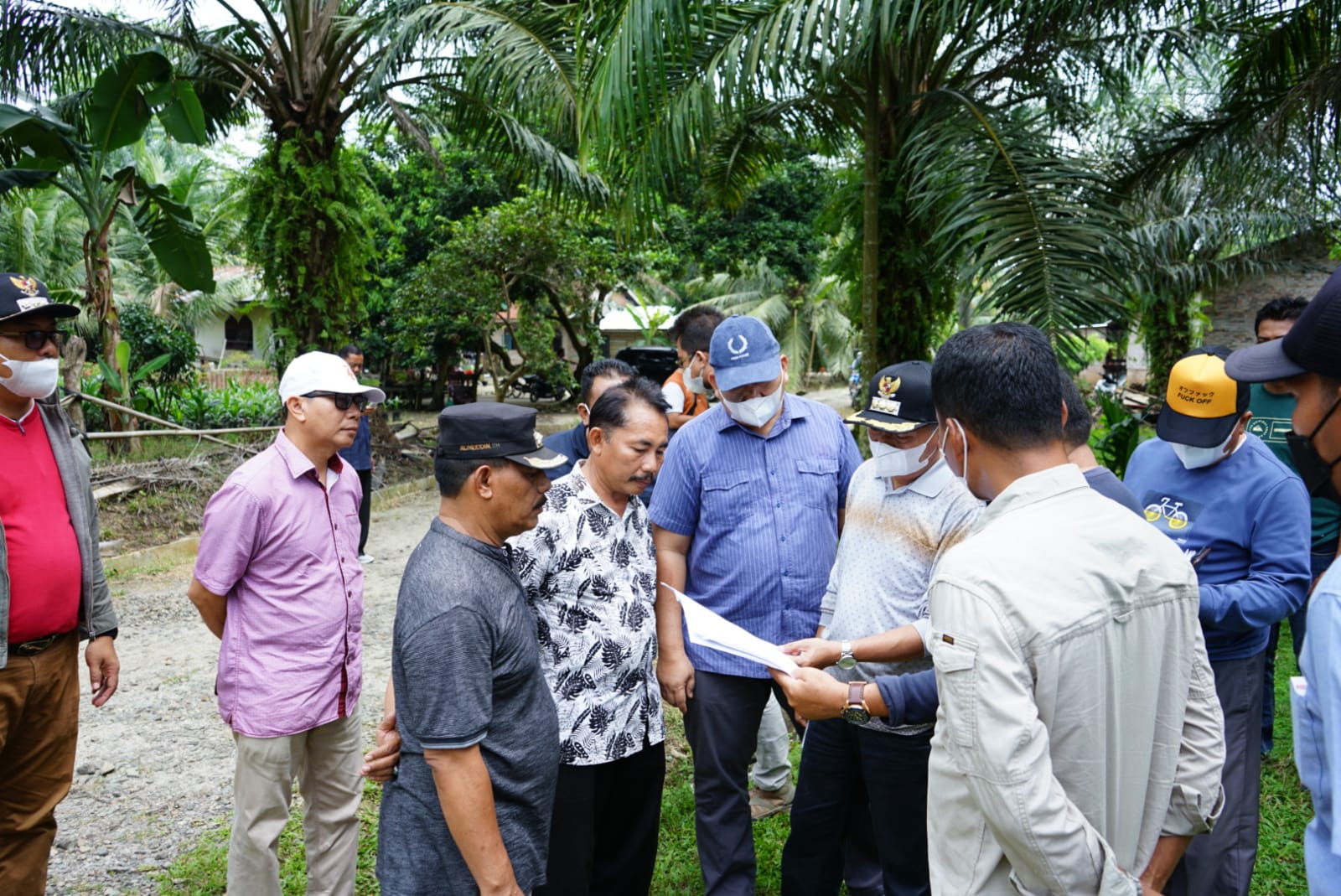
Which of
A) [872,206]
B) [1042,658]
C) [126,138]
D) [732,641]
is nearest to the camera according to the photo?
[1042,658]

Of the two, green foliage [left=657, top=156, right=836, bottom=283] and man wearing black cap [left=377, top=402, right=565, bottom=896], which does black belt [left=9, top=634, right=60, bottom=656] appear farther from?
green foliage [left=657, top=156, right=836, bottom=283]

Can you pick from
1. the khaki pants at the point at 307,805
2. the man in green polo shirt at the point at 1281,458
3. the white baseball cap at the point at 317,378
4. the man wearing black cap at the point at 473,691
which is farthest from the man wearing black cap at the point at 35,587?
the man in green polo shirt at the point at 1281,458

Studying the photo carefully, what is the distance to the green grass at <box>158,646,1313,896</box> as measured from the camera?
359 cm

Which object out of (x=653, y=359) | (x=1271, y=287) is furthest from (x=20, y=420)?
(x=1271, y=287)

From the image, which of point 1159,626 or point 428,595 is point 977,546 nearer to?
point 1159,626

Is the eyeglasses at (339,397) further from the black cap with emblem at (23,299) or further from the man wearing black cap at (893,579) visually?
the man wearing black cap at (893,579)

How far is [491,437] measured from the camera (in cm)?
221

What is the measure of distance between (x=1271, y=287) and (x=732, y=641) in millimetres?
16402

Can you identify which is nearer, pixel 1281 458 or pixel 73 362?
pixel 1281 458

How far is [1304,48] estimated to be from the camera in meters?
6.45

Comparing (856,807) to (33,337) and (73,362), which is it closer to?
(33,337)

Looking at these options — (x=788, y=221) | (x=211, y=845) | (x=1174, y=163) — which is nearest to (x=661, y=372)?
(x=788, y=221)

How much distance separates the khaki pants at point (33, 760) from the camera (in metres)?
2.93

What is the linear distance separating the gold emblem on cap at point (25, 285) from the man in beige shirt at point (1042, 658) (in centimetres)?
281
